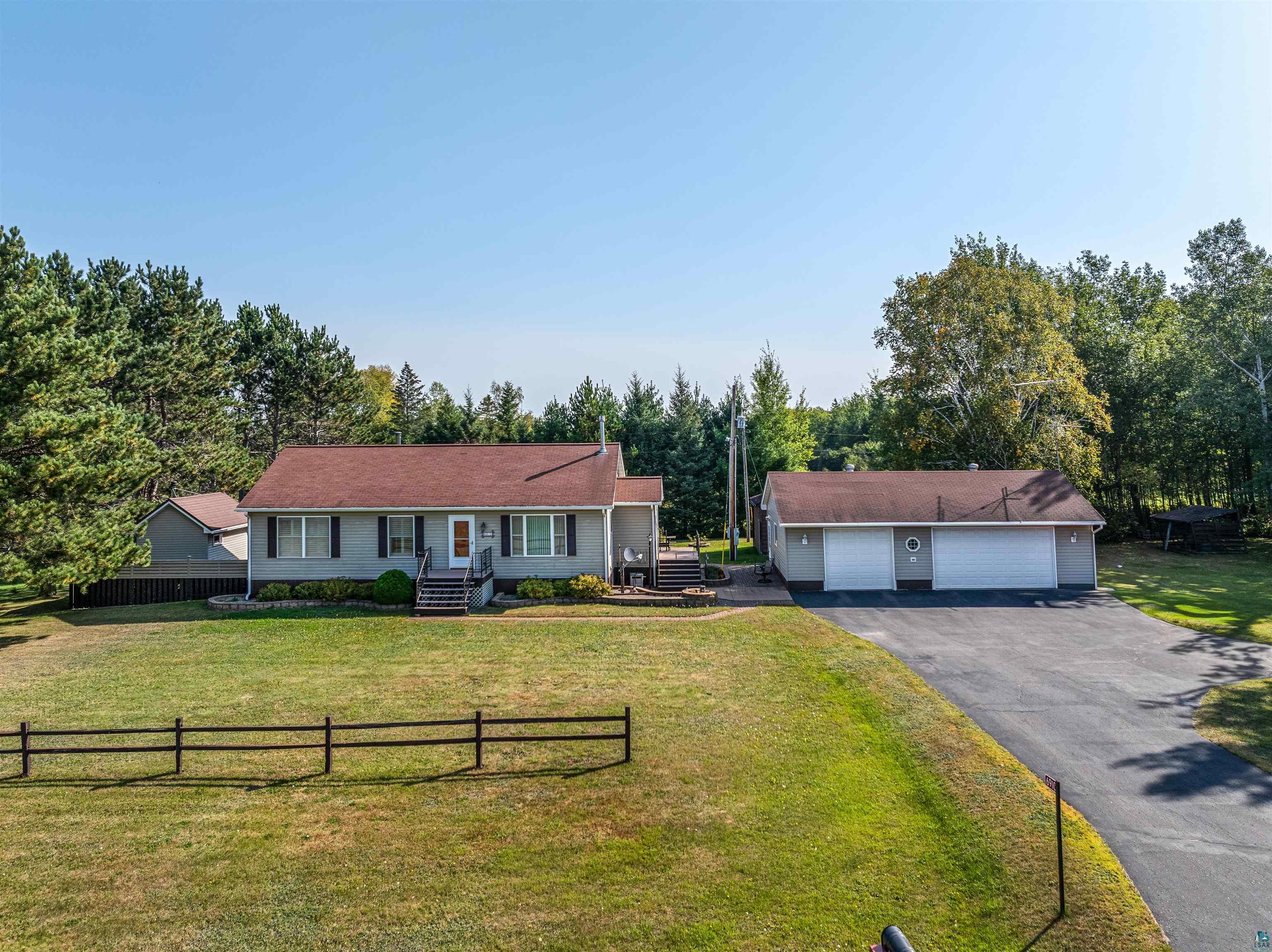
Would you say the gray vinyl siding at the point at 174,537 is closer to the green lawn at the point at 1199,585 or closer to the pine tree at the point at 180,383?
the pine tree at the point at 180,383

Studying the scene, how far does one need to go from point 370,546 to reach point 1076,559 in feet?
81.3

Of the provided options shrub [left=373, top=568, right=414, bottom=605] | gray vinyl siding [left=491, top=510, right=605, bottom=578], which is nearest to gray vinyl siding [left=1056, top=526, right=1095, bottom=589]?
gray vinyl siding [left=491, top=510, right=605, bottom=578]

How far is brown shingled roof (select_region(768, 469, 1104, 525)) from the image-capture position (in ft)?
81.0

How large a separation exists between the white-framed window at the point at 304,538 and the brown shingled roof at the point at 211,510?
578 centimetres

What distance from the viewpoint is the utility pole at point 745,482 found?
33750mm

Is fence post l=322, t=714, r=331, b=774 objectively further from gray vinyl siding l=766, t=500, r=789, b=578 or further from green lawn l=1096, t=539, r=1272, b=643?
green lawn l=1096, t=539, r=1272, b=643

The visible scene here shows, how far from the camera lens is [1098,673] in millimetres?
15062

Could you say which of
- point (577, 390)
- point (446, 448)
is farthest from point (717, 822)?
point (577, 390)

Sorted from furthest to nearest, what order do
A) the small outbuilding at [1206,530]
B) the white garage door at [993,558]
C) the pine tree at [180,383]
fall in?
the small outbuilding at [1206,530] → the pine tree at [180,383] → the white garage door at [993,558]

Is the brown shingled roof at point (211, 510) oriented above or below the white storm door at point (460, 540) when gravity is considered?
above

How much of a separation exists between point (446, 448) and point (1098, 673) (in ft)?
72.3

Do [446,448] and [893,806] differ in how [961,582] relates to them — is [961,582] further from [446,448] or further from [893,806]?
[446,448]

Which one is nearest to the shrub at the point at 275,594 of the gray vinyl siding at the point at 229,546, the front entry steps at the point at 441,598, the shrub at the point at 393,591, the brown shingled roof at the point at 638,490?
the shrub at the point at 393,591

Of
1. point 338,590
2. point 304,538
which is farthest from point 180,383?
point 338,590
